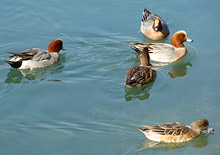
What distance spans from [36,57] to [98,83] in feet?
7.15

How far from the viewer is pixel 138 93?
9.97m

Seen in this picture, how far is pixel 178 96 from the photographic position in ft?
31.7

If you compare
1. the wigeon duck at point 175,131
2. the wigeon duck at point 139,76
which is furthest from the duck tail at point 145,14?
the wigeon duck at point 175,131

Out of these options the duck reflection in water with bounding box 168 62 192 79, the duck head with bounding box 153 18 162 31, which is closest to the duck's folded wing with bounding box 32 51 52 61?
the duck reflection in water with bounding box 168 62 192 79

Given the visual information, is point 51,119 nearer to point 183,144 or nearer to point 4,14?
point 183,144

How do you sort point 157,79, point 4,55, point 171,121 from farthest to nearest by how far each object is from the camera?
point 4,55, point 157,79, point 171,121

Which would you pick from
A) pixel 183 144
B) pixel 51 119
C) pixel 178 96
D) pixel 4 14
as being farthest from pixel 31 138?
pixel 4 14

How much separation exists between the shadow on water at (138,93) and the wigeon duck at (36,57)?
8.94 feet

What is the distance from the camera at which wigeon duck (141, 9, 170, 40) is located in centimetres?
1298

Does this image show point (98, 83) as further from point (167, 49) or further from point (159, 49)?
point (167, 49)

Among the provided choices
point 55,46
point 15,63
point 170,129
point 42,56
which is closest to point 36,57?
point 42,56

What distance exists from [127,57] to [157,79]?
157cm

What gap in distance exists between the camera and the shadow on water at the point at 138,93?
972 centimetres

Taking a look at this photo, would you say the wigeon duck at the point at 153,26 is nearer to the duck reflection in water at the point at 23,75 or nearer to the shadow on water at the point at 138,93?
the shadow on water at the point at 138,93
